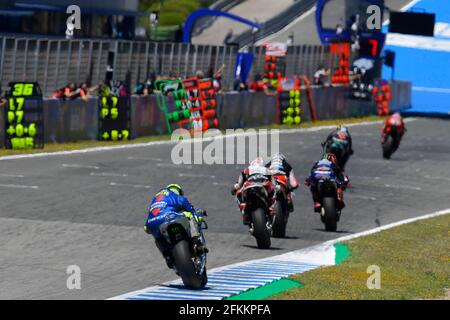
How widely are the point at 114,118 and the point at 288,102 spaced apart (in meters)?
11.9

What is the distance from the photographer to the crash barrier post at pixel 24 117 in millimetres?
34469

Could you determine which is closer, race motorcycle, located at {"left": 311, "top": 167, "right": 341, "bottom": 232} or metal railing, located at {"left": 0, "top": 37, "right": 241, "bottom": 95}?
race motorcycle, located at {"left": 311, "top": 167, "right": 341, "bottom": 232}

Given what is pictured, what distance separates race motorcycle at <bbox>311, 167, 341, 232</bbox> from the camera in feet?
76.5

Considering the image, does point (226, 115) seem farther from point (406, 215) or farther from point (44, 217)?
point (44, 217)

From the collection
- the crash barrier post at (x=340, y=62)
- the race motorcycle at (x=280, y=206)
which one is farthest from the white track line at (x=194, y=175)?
the crash barrier post at (x=340, y=62)

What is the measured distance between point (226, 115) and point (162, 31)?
1787 inches

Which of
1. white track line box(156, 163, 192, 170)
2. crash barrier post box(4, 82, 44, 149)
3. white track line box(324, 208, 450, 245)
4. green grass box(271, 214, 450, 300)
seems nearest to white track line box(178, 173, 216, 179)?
white track line box(156, 163, 192, 170)

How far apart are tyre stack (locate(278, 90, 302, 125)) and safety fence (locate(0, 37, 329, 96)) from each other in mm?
1968

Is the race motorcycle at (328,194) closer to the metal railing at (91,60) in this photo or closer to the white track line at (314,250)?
the white track line at (314,250)

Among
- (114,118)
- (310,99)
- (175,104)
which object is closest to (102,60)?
(175,104)

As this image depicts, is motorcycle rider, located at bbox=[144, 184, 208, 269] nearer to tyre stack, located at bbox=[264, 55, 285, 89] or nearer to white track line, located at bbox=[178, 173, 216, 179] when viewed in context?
white track line, located at bbox=[178, 173, 216, 179]

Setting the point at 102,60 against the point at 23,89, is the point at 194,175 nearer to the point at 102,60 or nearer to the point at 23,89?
the point at 23,89

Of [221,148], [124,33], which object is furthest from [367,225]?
[124,33]

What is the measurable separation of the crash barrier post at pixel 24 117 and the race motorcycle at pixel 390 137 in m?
9.91
